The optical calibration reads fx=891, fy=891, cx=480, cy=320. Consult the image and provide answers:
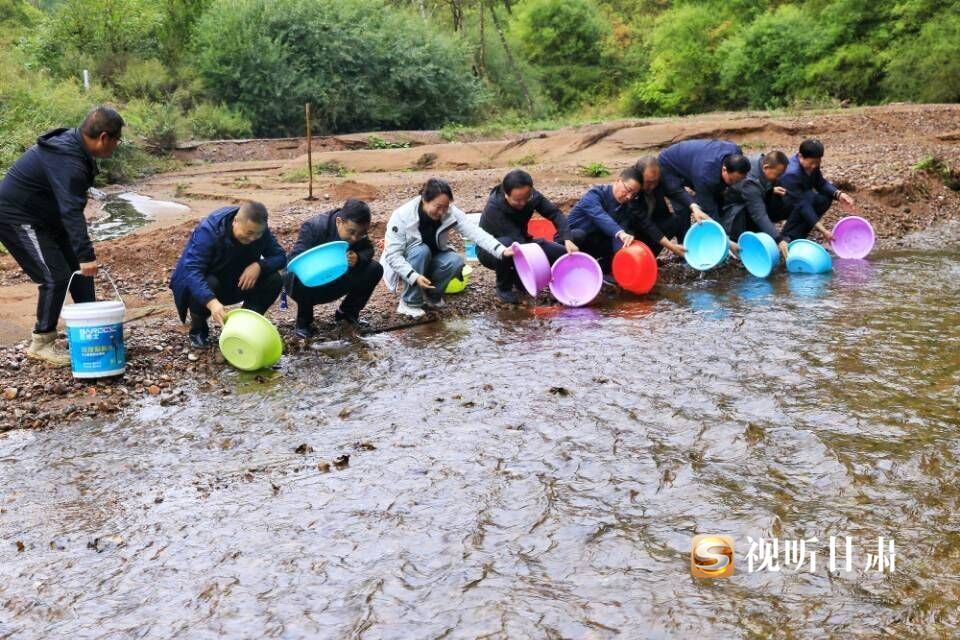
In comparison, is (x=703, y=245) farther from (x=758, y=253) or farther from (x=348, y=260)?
(x=348, y=260)

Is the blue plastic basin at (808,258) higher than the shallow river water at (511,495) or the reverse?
higher

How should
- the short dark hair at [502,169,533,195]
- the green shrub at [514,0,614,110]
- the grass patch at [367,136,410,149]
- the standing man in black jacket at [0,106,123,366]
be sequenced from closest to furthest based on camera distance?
the standing man in black jacket at [0,106,123,366]
the short dark hair at [502,169,533,195]
the grass patch at [367,136,410,149]
the green shrub at [514,0,614,110]

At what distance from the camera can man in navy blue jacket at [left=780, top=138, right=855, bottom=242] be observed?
9.16 metres

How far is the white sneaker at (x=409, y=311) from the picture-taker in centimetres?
755

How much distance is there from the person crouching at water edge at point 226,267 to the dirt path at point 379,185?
0.40 metres

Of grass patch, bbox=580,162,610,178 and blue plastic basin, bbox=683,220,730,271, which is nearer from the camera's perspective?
blue plastic basin, bbox=683,220,730,271

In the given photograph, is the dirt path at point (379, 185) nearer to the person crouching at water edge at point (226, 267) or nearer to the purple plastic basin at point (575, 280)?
the person crouching at water edge at point (226, 267)

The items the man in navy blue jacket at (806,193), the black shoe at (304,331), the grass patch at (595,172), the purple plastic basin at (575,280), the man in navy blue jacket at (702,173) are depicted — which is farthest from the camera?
the grass patch at (595,172)

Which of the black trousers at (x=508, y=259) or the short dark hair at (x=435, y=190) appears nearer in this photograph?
the short dark hair at (x=435, y=190)

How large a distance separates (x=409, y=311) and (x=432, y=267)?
422 millimetres

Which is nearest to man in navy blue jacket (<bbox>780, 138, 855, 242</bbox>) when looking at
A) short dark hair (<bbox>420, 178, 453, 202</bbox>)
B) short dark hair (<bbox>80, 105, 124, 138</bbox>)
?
short dark hair (<bbox>420, 178, 453, 202</bbox>)

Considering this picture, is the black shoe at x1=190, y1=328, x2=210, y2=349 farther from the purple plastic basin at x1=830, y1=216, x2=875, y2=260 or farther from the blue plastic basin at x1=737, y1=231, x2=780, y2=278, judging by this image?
the purple plastic basin at x1=830, y1=216, x2=875, y2=260

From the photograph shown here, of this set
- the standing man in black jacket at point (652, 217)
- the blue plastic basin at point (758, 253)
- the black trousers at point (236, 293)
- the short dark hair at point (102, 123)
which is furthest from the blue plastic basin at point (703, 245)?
the short dark hair at point (102, 123)

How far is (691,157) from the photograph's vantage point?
9.02 metres
